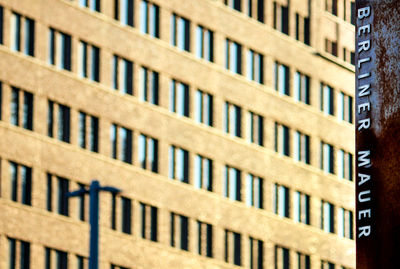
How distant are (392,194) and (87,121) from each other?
39418 mm

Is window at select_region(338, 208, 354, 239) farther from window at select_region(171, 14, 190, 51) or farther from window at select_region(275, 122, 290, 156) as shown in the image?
window at select_region(171, 14, 190, 51)

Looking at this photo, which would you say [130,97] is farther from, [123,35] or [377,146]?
[377,146]

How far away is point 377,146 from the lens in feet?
110

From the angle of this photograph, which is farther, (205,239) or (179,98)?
(205,239)

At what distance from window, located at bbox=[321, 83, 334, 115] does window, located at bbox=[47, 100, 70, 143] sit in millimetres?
19048

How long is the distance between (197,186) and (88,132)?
7.30m

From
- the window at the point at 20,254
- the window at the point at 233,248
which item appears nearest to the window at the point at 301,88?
the window at the point at 233,248

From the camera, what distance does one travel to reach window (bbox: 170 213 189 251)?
74.8 m

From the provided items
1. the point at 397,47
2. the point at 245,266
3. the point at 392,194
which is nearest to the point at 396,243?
the point at 392,194

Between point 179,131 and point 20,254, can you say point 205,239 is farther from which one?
point 20,254

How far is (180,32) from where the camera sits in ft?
250

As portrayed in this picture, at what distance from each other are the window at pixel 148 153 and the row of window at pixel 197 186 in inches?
44.9

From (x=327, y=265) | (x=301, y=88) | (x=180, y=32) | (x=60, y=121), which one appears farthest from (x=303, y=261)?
(x=60, y=121)

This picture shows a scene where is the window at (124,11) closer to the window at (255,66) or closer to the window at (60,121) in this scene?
the window at (60,121)
